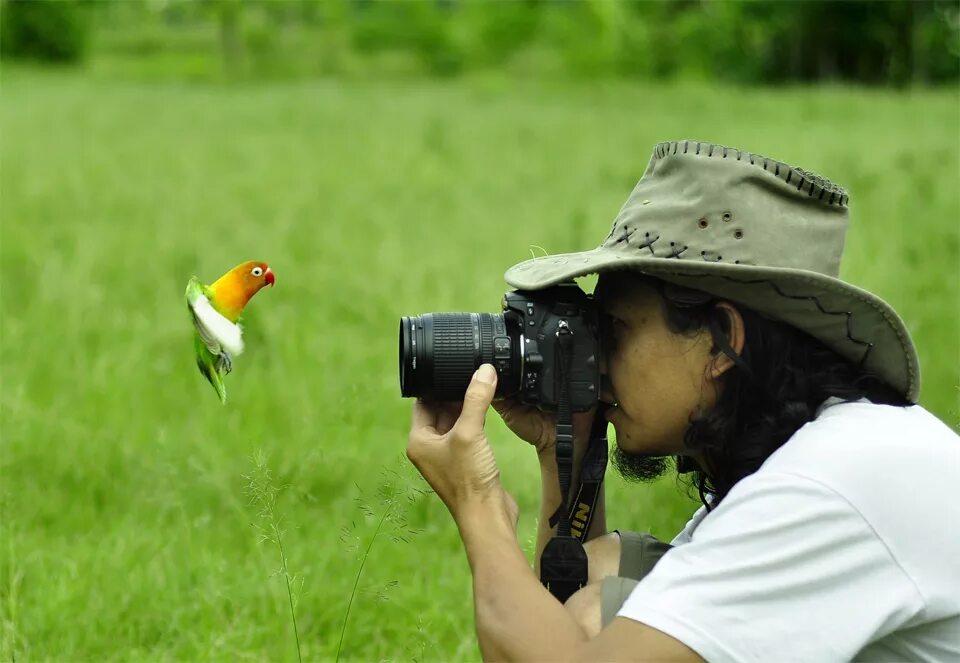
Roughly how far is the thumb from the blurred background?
455 millimetres

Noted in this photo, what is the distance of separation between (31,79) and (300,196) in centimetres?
1526

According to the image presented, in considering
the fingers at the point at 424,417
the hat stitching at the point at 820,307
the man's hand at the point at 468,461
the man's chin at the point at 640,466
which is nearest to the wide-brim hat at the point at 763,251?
the hat stitching at the point at 820,307

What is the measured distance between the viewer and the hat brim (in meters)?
1.84

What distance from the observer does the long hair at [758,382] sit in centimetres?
192

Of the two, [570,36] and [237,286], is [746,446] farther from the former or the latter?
[570,36]

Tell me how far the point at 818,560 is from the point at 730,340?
1.43 ft

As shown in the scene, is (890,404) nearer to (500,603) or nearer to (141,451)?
(500,603)

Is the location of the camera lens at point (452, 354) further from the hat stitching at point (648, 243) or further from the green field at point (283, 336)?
the green field at point (283, 336)

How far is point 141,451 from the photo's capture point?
3.99 m

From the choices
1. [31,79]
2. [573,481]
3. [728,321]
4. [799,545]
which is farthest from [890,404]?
[31,79]

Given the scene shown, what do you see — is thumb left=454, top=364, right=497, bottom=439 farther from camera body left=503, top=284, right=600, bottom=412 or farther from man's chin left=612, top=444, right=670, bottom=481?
man's chin left=612, top=444, right=670, bottom=481

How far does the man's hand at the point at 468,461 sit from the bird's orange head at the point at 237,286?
0.41m

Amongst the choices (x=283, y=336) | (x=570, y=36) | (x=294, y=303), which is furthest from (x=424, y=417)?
(x=570, y=36)

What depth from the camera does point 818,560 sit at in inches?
63.9
